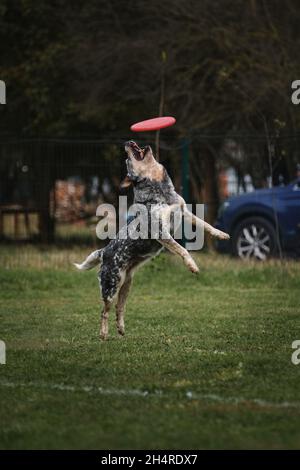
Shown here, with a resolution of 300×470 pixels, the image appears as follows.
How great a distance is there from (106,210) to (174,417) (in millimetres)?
10733

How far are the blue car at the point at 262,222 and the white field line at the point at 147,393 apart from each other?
893 centimetres

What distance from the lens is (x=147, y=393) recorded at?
21.2 ft

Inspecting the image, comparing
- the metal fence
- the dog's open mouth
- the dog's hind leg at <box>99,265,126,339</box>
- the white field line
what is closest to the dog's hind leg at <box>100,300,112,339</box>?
the dog's hind leg at <box>99,265,126,339</box>

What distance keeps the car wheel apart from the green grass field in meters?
2.56

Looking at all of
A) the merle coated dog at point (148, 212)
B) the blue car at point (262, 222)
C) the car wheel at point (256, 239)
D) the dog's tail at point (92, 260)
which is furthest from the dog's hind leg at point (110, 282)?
the car wheel at point (256, 239)

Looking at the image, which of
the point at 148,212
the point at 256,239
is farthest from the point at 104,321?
the point at 256,239

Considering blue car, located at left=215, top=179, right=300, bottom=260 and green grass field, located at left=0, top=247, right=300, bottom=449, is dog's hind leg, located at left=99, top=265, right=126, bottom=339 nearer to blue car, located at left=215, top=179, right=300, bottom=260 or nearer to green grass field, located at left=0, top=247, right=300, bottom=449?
green grass field, located at left=0, top=247, right=300, bottom=449

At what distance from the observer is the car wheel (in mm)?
16047

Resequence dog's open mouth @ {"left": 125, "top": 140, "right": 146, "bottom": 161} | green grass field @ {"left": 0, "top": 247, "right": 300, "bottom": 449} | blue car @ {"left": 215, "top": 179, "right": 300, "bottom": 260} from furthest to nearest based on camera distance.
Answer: blue car @ {"left": 215, "top": 179, "right": 300, "bottom": 260} → dog's open mouth @ {"left": 125, "top": 140, "right": 146, "bottom": 161} → green grass field @ {"left": 0, "top": 247, "right": 300, "bottom": 449}

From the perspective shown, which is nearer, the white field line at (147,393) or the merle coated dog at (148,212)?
the white field line at (147,393)

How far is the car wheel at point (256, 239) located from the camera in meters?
16.0

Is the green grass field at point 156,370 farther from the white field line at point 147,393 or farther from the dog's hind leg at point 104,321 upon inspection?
the dog's hind leg at point 104,321

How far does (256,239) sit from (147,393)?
995 centimetres

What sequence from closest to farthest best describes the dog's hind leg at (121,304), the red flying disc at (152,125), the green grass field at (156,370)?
the green grass field at (156,370) < the red flying disc at (152,125) < the dog's hind leg at (121,304)
